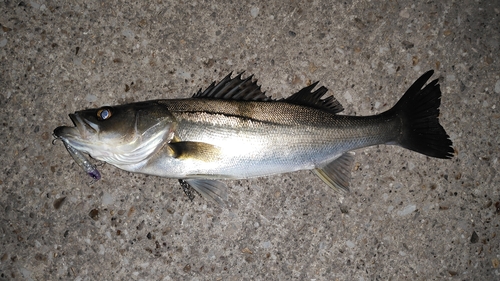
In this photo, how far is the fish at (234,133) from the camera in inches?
83.9

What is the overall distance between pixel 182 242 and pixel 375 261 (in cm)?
150

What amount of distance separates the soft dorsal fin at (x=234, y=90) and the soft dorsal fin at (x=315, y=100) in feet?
0.80

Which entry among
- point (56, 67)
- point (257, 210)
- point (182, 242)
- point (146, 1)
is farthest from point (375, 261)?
point (56, 67)

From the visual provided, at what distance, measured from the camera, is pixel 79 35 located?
2.59 metres

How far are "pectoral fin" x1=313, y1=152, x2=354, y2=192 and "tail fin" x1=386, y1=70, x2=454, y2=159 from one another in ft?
1.23

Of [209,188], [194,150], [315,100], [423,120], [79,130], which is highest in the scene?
[79,130]

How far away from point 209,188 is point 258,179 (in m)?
0.43

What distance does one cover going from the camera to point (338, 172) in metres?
2.46

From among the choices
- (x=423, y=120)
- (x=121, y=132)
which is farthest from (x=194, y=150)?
(x=423, y=120)

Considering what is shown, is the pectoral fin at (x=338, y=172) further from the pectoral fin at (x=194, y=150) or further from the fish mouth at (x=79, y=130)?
the fish mouth at (x=79, y=130)

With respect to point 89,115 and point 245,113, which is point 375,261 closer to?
point 245,113

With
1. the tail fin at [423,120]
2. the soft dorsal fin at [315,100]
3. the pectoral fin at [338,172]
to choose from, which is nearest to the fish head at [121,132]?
the soft dorsal fin at [315,100]

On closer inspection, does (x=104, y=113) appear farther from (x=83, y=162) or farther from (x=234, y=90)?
(x=234, y=90)

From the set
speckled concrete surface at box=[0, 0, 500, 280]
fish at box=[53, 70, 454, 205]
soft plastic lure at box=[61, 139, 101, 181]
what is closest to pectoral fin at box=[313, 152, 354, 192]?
fish at box=[53, 70, 454, 205]
